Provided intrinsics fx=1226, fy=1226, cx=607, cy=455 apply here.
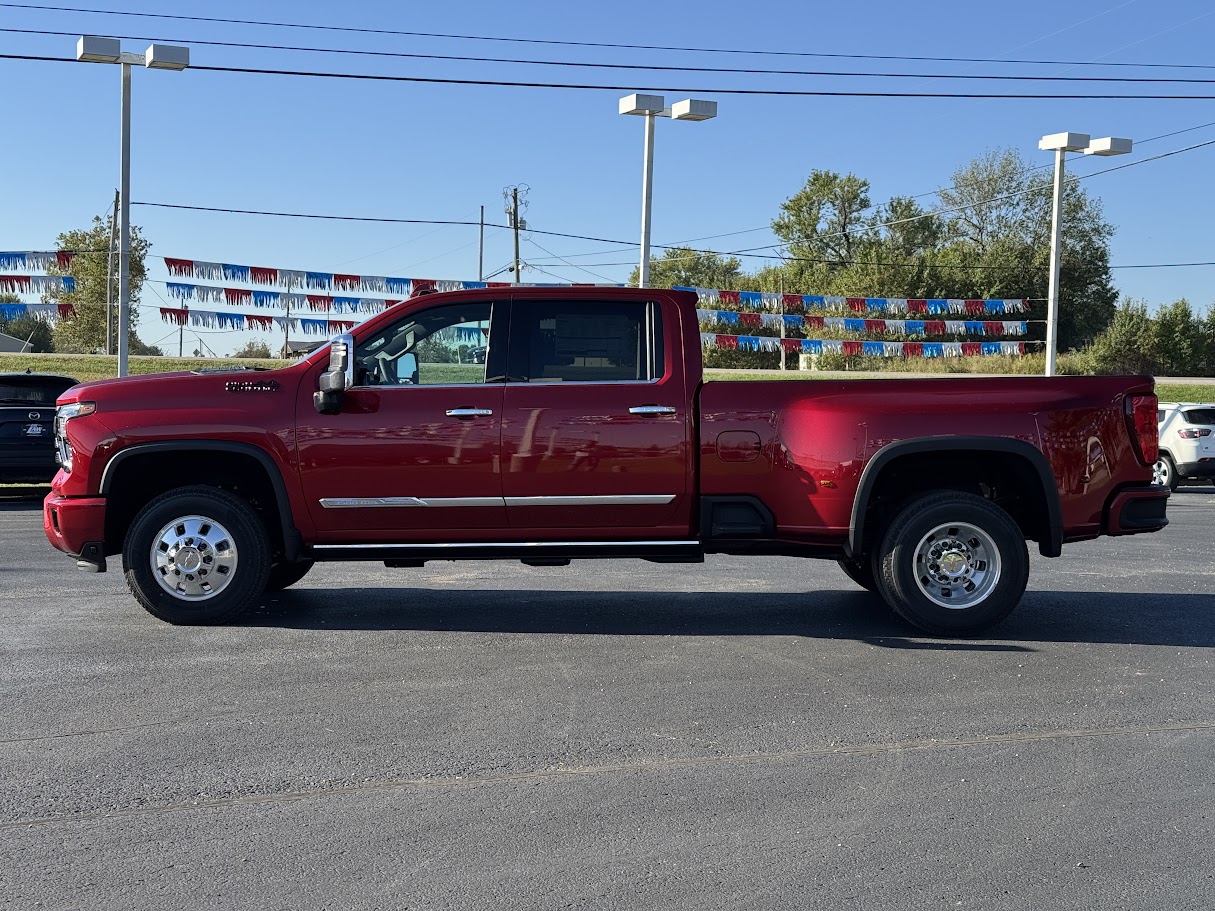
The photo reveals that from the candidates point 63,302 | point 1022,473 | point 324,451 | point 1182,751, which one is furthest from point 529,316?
point 63,302

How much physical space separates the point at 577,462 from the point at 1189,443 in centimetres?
1617

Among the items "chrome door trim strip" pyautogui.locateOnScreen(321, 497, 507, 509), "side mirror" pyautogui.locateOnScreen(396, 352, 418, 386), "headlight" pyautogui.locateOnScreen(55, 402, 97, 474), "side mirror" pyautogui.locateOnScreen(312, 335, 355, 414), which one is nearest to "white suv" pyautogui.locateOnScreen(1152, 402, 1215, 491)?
"chrome door trim strip" pyautogui.locateOnScreen(321, 497, 507, 509)

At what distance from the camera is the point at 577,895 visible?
11.6 ft

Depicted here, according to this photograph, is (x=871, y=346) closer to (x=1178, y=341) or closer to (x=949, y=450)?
(x=1178, y=341)

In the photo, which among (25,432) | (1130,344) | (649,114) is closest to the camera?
(25,432)

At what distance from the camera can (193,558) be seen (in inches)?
285

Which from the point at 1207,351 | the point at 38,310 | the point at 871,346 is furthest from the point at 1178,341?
the point at 38,310

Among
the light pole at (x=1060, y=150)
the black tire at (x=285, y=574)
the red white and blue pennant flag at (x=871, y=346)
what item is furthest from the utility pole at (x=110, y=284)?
the black tire at (x=285, y=574)

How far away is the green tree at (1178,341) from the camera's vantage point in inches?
2463

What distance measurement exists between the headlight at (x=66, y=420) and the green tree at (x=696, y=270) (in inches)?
3414

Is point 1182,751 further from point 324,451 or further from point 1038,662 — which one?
point 324,451

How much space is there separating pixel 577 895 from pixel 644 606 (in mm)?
4672

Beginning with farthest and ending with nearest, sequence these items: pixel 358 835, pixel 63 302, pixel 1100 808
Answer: pixel 63 302, pixel 1100 808, pixel 358 835

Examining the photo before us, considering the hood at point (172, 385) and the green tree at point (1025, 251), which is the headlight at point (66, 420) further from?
the green tree at point (1025, 251)
